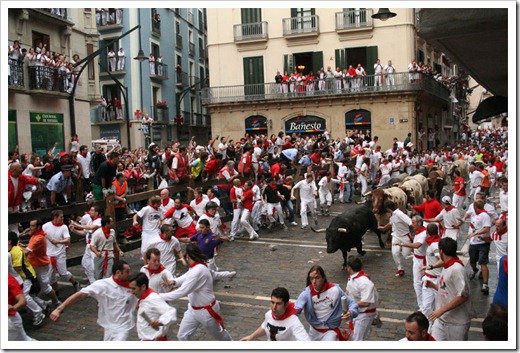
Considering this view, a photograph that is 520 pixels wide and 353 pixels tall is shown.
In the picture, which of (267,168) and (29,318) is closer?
(29,318)

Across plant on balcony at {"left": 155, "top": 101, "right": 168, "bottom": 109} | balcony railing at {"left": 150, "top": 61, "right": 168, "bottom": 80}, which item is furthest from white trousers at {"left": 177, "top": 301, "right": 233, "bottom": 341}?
plant on balcony at {"left": 155, "top": 101, "right": 168, "bottom": 109}

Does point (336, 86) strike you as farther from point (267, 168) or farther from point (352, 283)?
point (352, 283)

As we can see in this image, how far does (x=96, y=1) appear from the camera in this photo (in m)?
6.66

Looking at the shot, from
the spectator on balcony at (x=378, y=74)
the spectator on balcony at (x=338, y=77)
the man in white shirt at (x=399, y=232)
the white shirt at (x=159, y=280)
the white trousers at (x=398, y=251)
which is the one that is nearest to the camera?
the white shirt at (x=159, y=280)

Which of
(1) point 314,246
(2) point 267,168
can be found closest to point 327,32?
(2) point 267,168

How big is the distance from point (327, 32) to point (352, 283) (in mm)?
27722

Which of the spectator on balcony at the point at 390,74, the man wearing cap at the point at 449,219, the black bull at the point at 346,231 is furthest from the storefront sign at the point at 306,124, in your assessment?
the man wearing cap at the point at 449,219

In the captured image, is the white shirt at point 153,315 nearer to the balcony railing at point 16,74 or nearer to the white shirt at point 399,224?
the white shirt at point 399,224

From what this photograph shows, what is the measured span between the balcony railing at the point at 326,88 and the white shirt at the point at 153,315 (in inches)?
1042

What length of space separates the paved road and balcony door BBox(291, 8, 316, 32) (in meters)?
20.6

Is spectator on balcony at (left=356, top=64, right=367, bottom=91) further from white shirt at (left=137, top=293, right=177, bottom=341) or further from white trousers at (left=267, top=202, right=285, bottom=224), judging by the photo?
white shirt at (left=137, top=293, right=177, bottom=341)

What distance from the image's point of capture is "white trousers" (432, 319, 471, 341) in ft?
22.2

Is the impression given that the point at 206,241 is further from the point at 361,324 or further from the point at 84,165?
the point at 84,165

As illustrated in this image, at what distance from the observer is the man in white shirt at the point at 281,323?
20.5 feet
